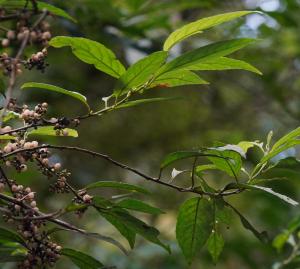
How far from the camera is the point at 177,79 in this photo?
2.47ft

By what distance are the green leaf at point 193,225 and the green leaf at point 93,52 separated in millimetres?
189

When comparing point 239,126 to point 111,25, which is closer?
point 111,25

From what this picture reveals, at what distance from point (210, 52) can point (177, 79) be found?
0.08m

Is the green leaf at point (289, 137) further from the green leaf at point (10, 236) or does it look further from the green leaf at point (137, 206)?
the green leaf at point (10, 236)

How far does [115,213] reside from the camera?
72cm

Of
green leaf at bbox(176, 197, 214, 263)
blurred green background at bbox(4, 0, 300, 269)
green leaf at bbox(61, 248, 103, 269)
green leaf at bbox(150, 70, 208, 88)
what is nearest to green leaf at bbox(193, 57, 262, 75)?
green leaf at bbox(150, 70, 208, 88)

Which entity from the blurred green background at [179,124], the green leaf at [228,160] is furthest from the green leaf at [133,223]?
the blurred green background at [179,124]

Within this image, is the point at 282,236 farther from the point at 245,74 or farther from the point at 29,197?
the point at 245,74

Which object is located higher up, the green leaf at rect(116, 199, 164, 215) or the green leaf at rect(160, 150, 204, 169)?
the green leaf at rect(160, 150, 204, 169)

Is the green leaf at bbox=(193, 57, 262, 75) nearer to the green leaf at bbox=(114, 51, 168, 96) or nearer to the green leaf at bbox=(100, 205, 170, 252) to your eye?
the green leaf at bbox=(114, 51, 168, 96)

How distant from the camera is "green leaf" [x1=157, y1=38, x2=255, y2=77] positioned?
68 centimetres

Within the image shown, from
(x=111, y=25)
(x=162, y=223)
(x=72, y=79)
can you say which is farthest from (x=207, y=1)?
(x=162, y=223)

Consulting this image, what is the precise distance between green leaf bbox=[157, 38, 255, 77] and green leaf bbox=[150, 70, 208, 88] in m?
0.03

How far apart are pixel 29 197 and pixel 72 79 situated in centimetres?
122
